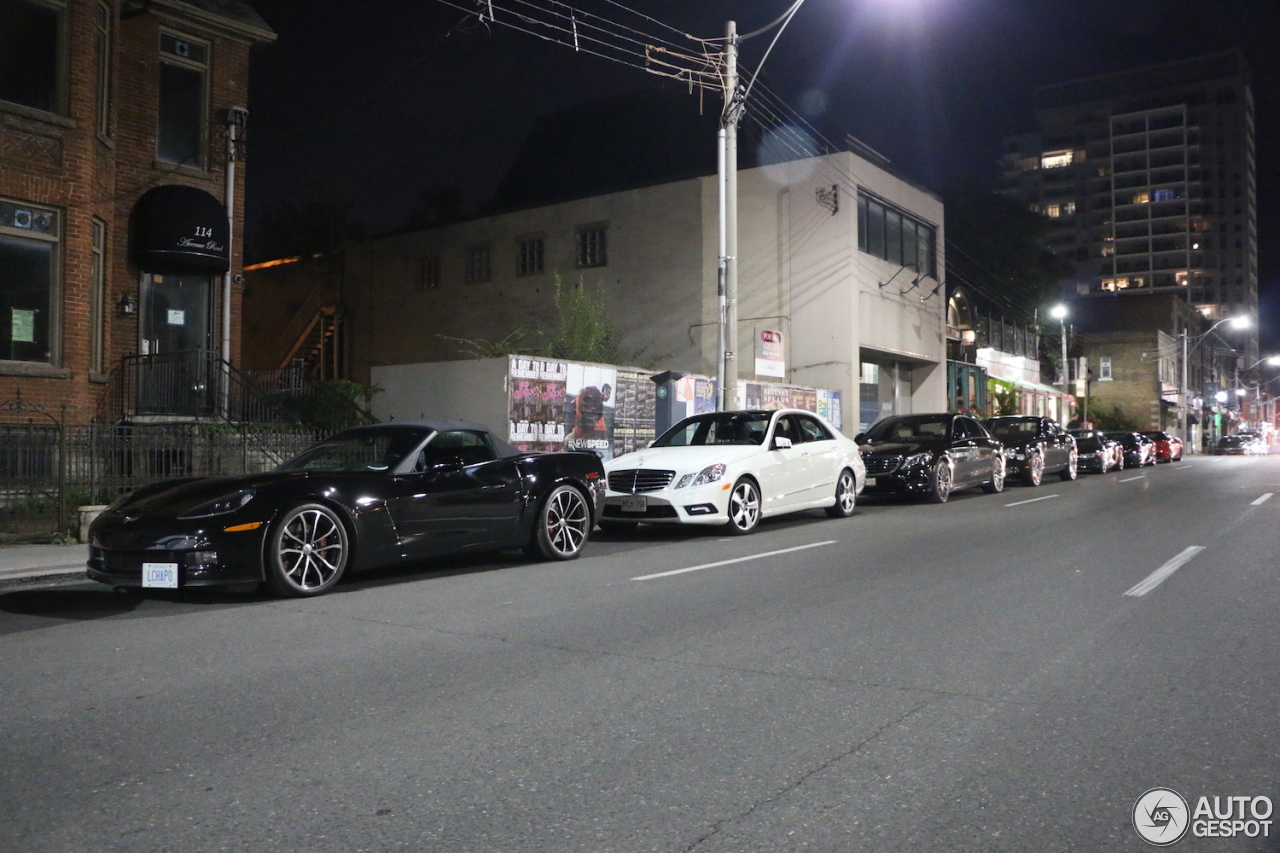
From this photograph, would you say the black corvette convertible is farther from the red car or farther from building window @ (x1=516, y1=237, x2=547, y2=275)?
the red car

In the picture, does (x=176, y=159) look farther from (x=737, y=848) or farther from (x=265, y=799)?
(x=737, y=848)

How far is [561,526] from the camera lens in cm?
968

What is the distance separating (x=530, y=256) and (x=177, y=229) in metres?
15.6

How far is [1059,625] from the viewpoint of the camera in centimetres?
634

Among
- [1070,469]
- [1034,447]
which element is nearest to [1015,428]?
[1034,447]

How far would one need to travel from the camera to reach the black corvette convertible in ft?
23.4

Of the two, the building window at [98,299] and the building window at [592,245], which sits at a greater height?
the building window at [592,245]

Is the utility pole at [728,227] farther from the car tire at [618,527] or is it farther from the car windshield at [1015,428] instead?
the car windshield at [1015,428]

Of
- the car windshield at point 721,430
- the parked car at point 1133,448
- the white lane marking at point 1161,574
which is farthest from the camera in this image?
the parked car at point 1133,448

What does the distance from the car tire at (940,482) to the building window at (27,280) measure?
540 inches

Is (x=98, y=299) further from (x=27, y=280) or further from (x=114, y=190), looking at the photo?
(x=114, y=190)

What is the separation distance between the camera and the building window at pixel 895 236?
28148 millimetres

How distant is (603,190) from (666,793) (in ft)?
90.0

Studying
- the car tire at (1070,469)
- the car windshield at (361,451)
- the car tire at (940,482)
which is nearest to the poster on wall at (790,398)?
the car tire at (940,482)
